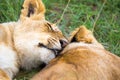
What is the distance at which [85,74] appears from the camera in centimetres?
226

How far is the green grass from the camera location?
3.72 metres

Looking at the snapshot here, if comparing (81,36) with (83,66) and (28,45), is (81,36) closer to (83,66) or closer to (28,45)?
(28,45)

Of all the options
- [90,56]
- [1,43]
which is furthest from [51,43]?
[90,56]

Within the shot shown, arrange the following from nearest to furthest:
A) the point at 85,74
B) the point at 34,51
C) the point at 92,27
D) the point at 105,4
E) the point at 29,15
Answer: the point at 85,74, the point at 34,51, the point at 29,15, the point at 92,27, the point at 105,4

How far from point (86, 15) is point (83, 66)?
1700 millimetres

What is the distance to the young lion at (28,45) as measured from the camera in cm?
280

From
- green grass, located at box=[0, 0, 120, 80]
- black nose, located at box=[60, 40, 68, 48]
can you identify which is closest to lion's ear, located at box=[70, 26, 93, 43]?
black nose, located at box=[60, 40, 68, 48]

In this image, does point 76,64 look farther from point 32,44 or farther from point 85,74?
point 32,44

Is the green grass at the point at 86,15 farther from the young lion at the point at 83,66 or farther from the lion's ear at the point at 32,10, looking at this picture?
the young lion at the point at 83,66

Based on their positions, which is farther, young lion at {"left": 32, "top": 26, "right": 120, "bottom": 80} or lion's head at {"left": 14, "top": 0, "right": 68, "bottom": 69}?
lion's head at {"left": 14, "top": 0, "right": 68, "bottom": 69}

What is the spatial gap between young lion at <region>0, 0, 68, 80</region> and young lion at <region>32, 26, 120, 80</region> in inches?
12.1

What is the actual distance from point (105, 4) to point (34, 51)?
5.08 feet

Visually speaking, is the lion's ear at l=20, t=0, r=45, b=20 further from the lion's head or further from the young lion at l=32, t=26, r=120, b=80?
the young lion at l=32, t=26, r=120, b=80

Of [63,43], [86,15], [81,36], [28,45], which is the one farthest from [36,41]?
[86,15]
